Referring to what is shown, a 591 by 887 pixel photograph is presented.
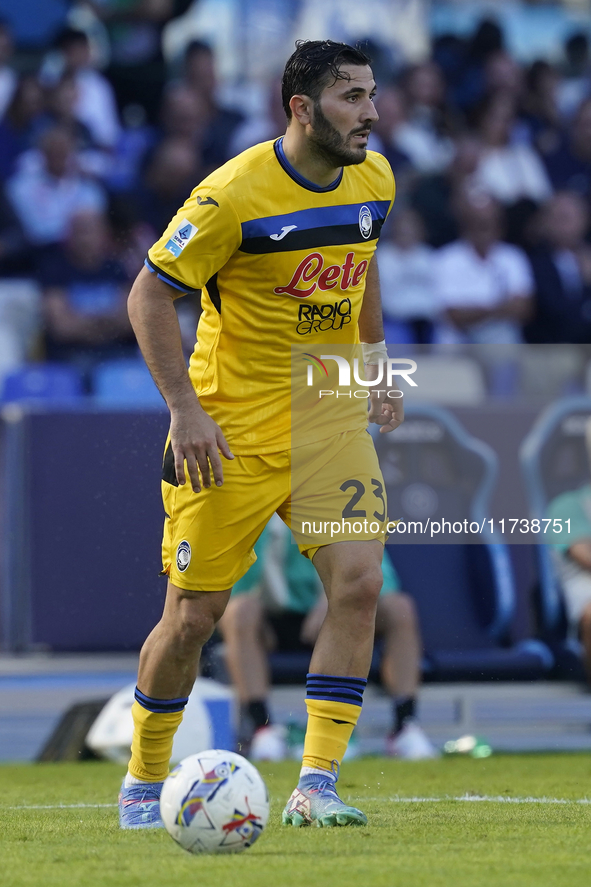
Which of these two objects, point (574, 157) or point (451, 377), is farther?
point (574, 157)

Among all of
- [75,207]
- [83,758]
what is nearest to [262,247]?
[83,758]

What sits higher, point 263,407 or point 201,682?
point 263,407

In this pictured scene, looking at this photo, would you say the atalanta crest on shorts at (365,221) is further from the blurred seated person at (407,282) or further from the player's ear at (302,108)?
the blurred seated person at (407,282)

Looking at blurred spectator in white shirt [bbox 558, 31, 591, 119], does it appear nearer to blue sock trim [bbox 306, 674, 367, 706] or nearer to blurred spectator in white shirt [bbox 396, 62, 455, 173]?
blurred spectator in white shirt [bbox 396, 62, 455, 173]

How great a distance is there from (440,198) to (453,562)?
5302mm

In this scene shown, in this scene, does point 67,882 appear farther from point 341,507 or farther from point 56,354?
point 56,354

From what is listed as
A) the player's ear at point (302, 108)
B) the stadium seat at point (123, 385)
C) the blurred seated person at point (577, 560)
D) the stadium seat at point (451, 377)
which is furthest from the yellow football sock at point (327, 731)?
the stadium seat at point (451, 377)

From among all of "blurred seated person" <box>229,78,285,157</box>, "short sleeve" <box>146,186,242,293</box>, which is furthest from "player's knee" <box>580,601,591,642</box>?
"blurred seated person" <box>229,78,285,157</box>

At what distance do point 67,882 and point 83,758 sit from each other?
3.75 meters

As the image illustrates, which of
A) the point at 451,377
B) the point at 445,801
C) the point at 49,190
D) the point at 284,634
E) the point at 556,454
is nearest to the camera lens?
the point at 445,801

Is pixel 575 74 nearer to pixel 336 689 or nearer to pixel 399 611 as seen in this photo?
pixel 399 611

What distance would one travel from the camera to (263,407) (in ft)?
12.8

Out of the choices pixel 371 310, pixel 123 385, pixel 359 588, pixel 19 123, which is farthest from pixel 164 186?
pixel 359 588

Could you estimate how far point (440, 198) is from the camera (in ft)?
37.8
